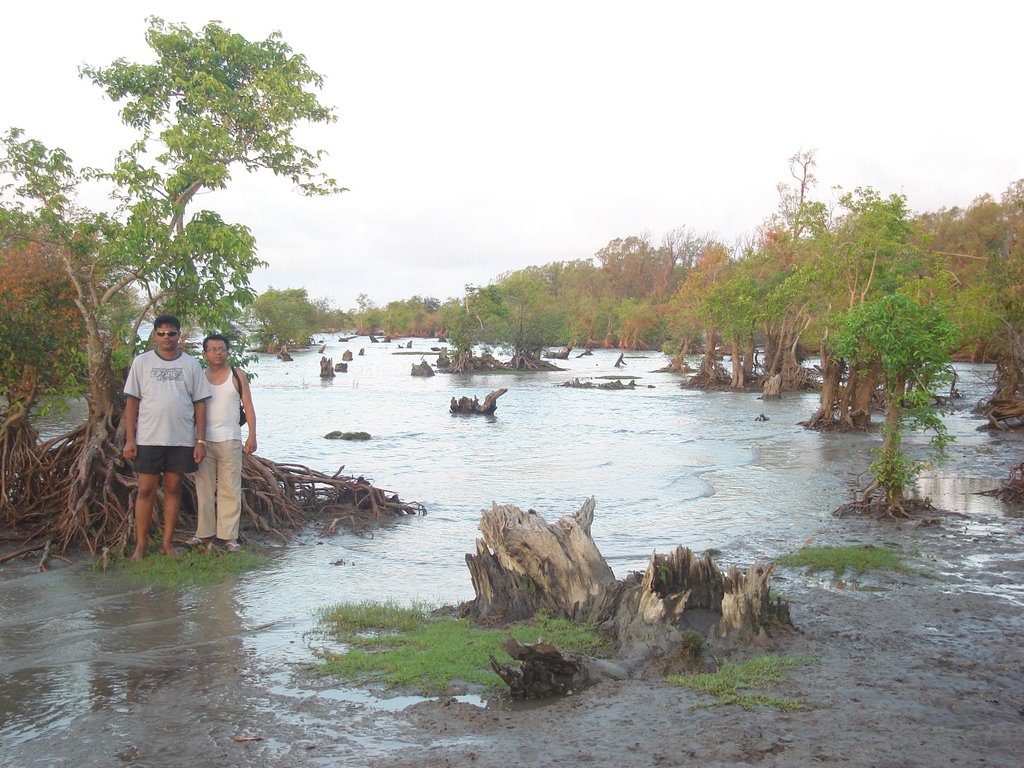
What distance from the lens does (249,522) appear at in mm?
9289

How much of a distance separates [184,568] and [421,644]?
9.82 ft

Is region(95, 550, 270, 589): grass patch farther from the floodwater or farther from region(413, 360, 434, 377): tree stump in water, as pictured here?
region(413, 360, 434, 377): tree stump in water

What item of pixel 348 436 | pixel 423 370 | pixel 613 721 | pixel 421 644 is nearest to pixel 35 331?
pixel 421 644

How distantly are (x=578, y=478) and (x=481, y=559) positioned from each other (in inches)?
348

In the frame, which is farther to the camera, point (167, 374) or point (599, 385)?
point (599, 385)

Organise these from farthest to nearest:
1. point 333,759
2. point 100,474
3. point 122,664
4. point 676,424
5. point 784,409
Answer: point 784,409 → point 676,424 → point 100,474 → point 122,664 → point 333,759

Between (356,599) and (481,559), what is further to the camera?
(356,599)

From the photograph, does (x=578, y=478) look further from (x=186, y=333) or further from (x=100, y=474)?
(x=100, y=474)

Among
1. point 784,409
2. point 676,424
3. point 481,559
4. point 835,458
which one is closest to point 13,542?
point 481,559

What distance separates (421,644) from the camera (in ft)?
18.3

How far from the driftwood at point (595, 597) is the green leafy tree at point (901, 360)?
454cm

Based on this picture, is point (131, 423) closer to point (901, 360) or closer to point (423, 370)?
point (901, 360)

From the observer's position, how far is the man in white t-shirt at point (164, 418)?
7.30 meters

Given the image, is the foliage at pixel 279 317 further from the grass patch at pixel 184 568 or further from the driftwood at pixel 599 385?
the grass patch at pixel 184 568
